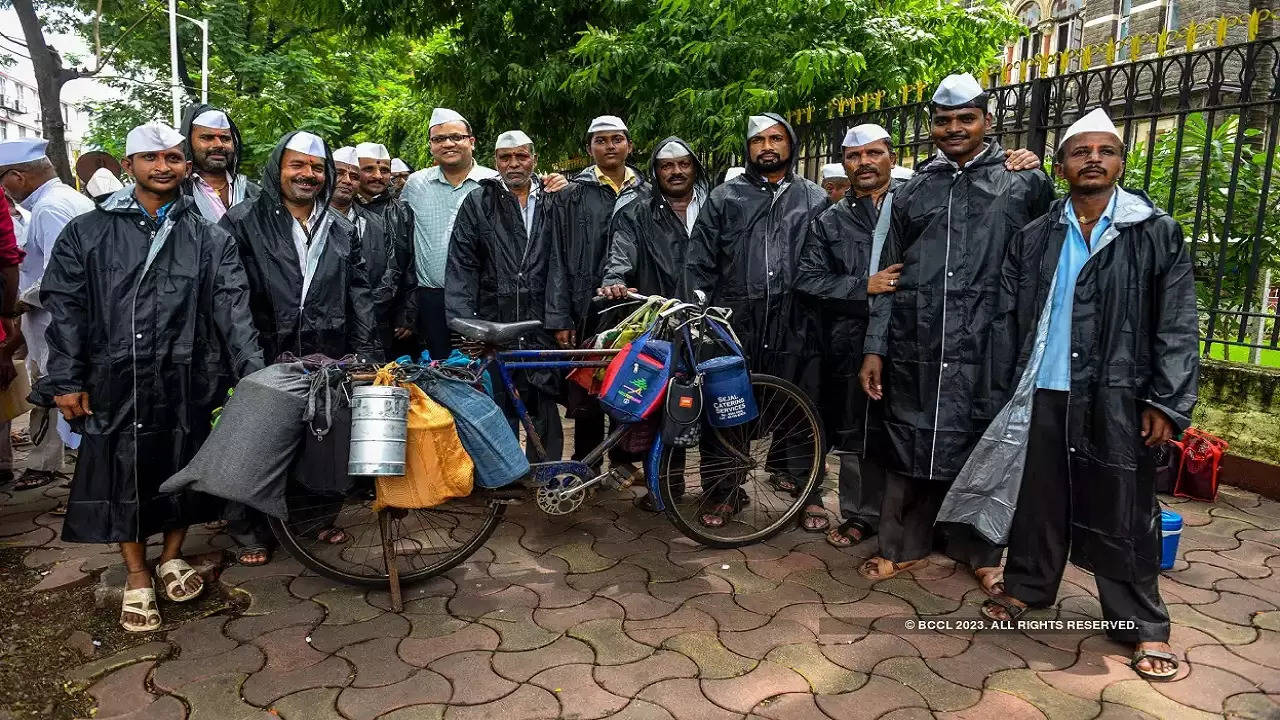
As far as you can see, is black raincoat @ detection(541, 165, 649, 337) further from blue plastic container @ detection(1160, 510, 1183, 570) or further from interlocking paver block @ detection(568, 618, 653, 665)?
blue plastic container @ detection(1160, 510, 1183, 570)

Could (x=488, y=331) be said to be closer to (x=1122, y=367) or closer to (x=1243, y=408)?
(x=1122, y=367)

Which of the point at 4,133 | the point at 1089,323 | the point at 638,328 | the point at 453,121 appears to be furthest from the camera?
the point at 4,133

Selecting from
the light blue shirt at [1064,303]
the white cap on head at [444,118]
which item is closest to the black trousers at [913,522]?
the light blue shirt at [1064,303]

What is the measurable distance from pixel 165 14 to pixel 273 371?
23.1 meters

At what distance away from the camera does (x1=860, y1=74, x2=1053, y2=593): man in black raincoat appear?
3.77 meters

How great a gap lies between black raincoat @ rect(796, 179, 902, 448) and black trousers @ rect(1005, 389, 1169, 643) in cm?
92

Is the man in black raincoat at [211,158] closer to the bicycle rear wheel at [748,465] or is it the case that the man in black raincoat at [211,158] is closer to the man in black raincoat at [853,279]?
the bicycle rear wheel at [748,465]

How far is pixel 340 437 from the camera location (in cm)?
348

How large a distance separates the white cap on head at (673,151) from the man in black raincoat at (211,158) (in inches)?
88.8

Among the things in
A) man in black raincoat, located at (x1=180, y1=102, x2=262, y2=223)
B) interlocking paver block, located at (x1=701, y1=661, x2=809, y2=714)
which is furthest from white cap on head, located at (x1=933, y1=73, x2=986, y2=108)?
man in black raincoat, located at (x1=180, y1=102, x2=262, y2=223)

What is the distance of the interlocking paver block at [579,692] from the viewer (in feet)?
9.71

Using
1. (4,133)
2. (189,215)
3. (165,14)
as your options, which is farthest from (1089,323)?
(4,133)

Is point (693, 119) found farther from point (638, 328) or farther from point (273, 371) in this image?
point (273, 371)

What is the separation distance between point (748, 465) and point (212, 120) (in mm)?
3437
